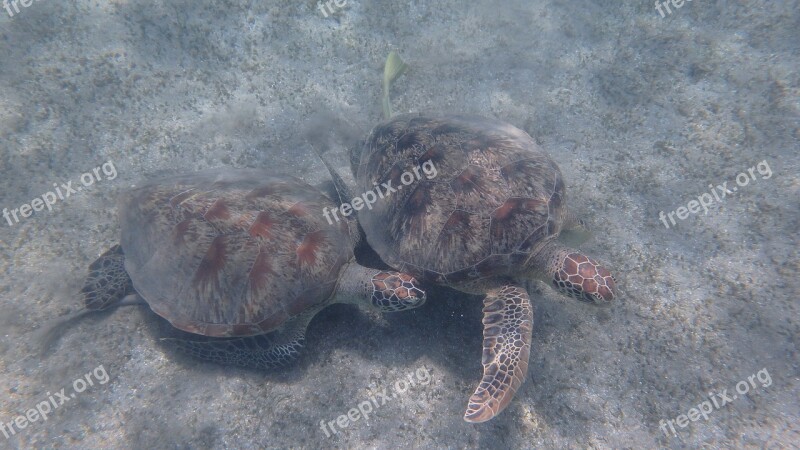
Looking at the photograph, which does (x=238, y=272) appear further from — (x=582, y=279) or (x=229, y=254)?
(x=582, y=279)

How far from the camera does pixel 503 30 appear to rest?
23.2 feet

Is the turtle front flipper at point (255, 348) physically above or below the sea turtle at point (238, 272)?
below

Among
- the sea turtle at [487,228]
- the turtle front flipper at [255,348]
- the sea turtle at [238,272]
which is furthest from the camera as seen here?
the turtle front flipper at [255,348]

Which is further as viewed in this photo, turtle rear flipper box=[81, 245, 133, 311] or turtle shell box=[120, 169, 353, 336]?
turtle rear flipper box=[81, 245, 133, 311]

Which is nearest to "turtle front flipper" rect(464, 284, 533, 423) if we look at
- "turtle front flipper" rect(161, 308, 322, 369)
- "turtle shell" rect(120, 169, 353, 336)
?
"turtle shell" rect(120, 169, 353, 336)

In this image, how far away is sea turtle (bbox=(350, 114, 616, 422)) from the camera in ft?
11.8

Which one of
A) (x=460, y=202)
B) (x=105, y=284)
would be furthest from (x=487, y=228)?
(x=105, y=284)

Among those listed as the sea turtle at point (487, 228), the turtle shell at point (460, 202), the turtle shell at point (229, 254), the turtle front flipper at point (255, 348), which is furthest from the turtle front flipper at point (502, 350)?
the turtle front flipper at point (255, 348)

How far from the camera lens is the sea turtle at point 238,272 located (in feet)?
12.3

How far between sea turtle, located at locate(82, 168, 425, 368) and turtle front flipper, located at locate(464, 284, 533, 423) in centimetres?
75

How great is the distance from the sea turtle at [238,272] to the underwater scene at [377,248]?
3 cm

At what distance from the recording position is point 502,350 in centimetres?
346

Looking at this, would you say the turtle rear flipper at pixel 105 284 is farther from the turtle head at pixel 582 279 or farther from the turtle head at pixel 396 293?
the turtle head at pixel 582 279

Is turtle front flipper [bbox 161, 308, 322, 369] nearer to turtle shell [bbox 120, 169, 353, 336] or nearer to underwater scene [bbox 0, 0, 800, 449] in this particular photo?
underwater scene [bbox 0, 0, 800, 449]
